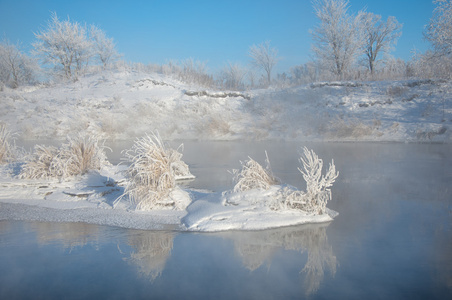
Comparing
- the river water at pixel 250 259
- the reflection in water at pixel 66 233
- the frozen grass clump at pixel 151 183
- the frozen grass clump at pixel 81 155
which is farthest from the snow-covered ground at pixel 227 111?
the river water at pixel 250 259

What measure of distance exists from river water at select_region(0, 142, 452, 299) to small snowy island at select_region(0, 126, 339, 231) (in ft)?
1.22

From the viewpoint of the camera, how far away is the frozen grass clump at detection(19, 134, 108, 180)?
26.2 ft

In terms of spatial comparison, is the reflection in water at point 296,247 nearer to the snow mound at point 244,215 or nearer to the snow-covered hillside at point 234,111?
the snow mound at point 244,215

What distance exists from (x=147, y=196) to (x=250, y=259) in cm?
285

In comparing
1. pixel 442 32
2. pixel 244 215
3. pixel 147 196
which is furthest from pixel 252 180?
pixel 442 32

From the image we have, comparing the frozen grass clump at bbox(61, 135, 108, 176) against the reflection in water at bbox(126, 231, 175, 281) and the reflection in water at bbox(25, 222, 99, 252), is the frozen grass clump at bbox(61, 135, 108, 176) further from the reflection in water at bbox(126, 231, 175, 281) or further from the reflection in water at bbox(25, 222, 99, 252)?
the reflection in water at bbox(126, 231, 175, 281)

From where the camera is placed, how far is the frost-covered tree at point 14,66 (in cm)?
3472

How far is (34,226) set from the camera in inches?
239

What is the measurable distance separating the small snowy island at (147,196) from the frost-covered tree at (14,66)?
3119cm

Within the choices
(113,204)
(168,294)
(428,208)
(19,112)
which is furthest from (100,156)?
(19,112)

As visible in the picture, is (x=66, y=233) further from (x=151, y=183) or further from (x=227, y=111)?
(x=227, y=111)

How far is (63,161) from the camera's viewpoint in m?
7.98

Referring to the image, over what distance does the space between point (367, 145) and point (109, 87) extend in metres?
21.4

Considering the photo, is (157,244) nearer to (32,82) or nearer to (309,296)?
(309,296)
